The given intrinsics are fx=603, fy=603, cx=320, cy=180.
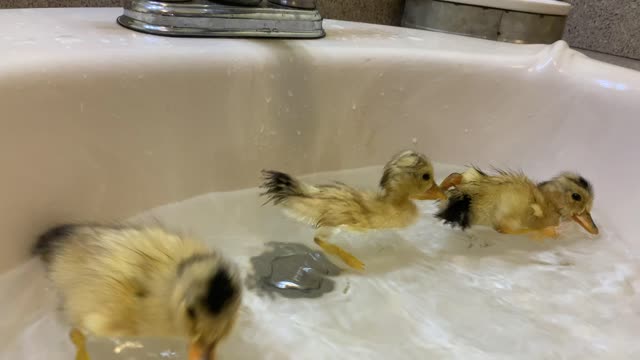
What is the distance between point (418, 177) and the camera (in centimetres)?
97

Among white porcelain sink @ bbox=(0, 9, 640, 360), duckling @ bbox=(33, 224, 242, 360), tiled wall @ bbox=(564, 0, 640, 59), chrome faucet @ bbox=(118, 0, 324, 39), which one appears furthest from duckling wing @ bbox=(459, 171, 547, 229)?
tiled wall @ bbox=(564, 0, 640, 59)

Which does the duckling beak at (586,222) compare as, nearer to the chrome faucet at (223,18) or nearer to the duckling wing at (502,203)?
the duckling wing at (502,203)

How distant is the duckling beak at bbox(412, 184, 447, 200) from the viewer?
988mm

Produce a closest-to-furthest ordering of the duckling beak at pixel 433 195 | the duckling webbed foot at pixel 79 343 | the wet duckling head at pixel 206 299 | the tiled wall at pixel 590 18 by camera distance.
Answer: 1. the wet duckling head at pixel 206 299
2. the duckling webbed foot at pixel 79 343
3. the duckling beak at pixel 433 195
4. the tiled wall at pixel 590 18

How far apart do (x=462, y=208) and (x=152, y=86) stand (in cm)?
51

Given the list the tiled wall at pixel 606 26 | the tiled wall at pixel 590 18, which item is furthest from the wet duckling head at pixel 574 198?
the tiled wall at pixel 606 26

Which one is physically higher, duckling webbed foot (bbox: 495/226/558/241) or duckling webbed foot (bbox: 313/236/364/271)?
duckling webbed foot (bbox: 495/226/558/241)

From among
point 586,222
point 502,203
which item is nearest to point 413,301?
point 502,203

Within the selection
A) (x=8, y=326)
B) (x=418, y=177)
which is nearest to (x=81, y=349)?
(x=8, y=326)

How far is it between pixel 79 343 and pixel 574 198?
78 cm

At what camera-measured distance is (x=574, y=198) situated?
1004mm

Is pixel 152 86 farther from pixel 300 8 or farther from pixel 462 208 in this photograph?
pixel 462 208

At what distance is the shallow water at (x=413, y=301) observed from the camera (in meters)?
0.72

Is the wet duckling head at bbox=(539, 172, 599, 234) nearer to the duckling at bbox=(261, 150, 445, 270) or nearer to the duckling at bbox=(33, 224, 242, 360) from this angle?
the duckling at bbox=(261, 150, 445, 270)
